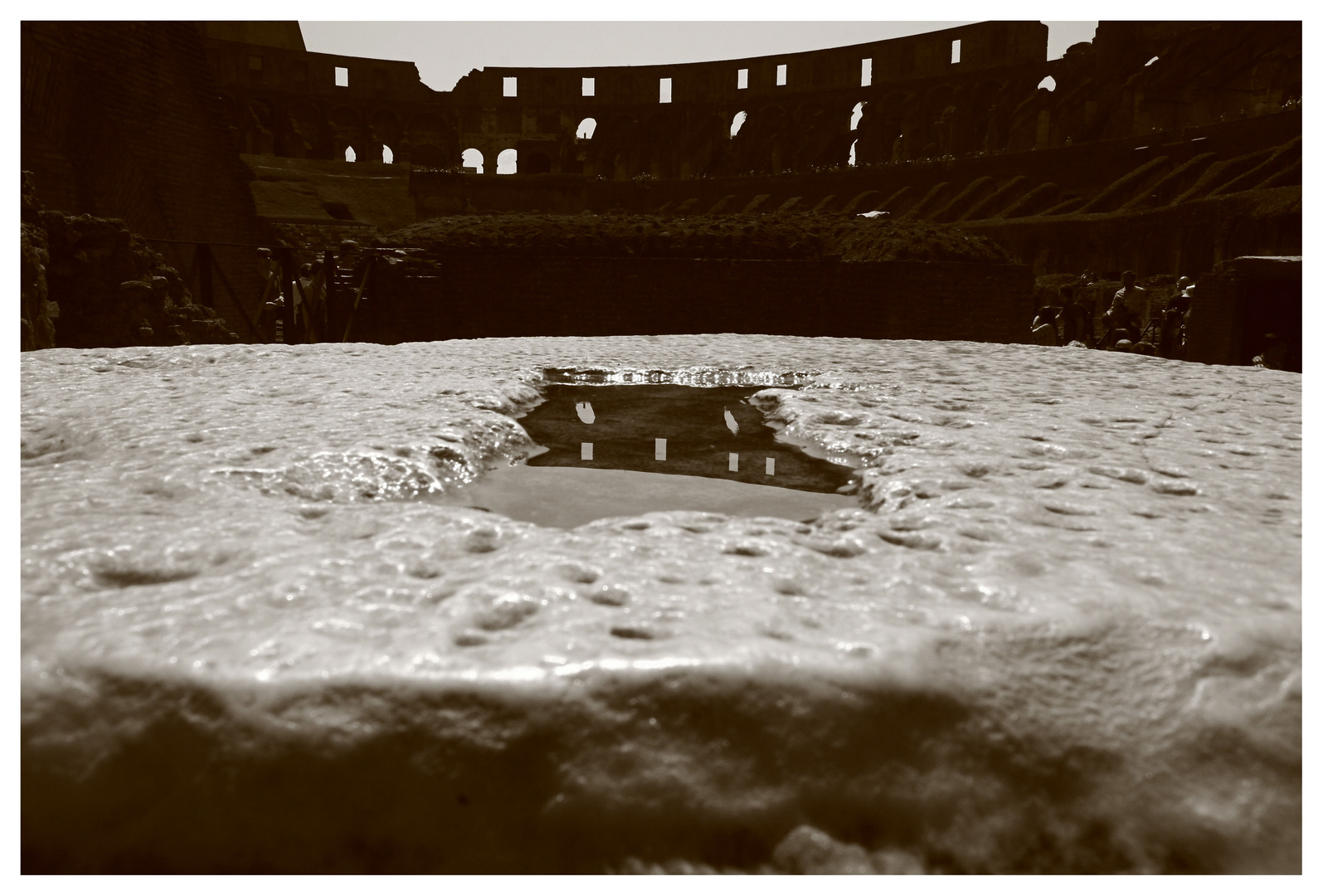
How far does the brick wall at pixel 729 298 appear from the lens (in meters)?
8.52

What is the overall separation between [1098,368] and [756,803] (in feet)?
8.71

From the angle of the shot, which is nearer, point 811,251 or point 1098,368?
point 1098,368

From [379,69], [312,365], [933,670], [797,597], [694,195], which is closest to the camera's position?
[933,670]

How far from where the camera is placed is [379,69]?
3231 centimetres

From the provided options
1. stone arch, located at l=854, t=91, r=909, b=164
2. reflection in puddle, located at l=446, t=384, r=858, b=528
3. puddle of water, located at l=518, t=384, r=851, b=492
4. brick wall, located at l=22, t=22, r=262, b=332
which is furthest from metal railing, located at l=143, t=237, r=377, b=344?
stone arch, located at l=854, t=91, r=909, b=164

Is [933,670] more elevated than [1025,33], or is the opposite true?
[1025,33]

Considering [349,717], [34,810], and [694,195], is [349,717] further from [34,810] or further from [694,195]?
[694,195]

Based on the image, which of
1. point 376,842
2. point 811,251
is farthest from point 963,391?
point 811,251

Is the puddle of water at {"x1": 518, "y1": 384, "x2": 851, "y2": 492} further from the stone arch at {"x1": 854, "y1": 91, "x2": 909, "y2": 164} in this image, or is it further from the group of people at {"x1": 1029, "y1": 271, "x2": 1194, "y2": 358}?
the stone arch at {"x1": 854, "y1": 91, "x2": 909, "y2": 164}

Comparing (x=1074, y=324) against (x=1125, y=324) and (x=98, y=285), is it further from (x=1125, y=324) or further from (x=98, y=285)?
(x=98, y=285)

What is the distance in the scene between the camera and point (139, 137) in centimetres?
976

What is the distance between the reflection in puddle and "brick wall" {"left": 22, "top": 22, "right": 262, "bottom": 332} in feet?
Answer: 28.8

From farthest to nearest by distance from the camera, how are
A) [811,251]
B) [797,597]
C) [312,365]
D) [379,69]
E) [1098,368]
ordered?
[379,69] → [811,251] → [1098,368] → [312,365] → [797,597]

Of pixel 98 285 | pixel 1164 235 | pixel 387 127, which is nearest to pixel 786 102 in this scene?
pixel 387 127
